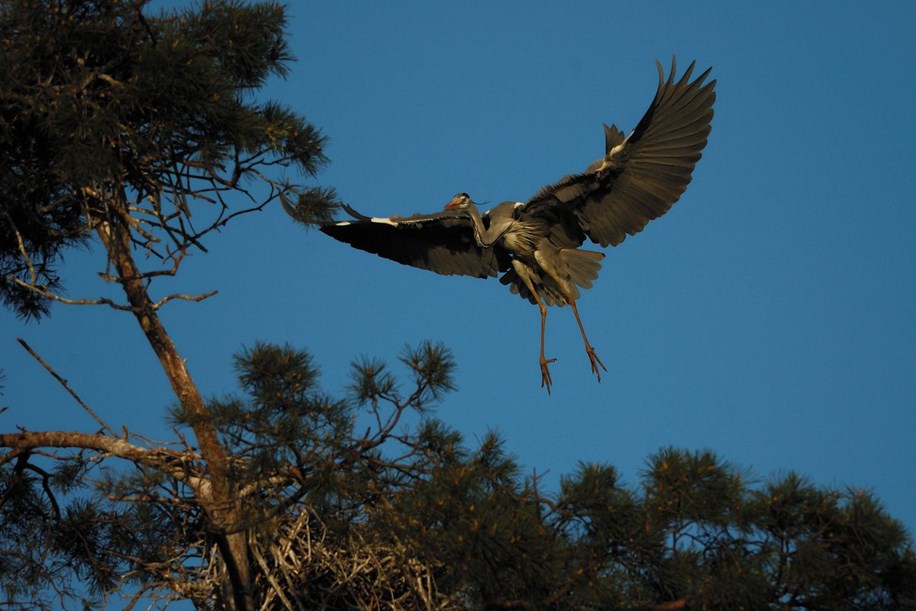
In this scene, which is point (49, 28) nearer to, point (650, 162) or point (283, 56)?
point (283, 56)

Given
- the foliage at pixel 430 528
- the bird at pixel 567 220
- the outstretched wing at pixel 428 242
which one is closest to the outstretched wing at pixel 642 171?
the bird at pixel 567 220

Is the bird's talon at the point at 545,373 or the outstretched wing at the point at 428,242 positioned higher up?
the outstretched wing at the point at 428,242

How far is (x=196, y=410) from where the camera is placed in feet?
17.4

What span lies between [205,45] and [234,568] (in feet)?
8.44

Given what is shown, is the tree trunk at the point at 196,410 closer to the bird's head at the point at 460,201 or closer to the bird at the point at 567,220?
the bird at the point at 567,220

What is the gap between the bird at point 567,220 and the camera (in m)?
7.01

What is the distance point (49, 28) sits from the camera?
5762 mm

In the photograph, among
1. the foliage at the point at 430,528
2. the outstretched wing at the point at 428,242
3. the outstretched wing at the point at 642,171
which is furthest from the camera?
the outstretched wing at the point at 428,242

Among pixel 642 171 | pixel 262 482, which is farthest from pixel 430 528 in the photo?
pixel 642 171

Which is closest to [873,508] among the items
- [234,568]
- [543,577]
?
[543,577]

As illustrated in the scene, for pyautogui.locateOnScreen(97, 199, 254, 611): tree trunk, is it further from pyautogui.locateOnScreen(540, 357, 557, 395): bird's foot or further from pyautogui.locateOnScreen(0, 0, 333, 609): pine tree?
pyautogui.locateOnScreen(540, 357, 557, 395): bird's foot

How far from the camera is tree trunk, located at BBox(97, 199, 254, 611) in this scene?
17.2 feet

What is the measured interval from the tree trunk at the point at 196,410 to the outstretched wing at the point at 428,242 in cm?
221

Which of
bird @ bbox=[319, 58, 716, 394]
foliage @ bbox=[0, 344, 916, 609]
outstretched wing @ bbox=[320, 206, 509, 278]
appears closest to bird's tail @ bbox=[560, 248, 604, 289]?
bird @ bbox=[319, 58, 716, 394]
